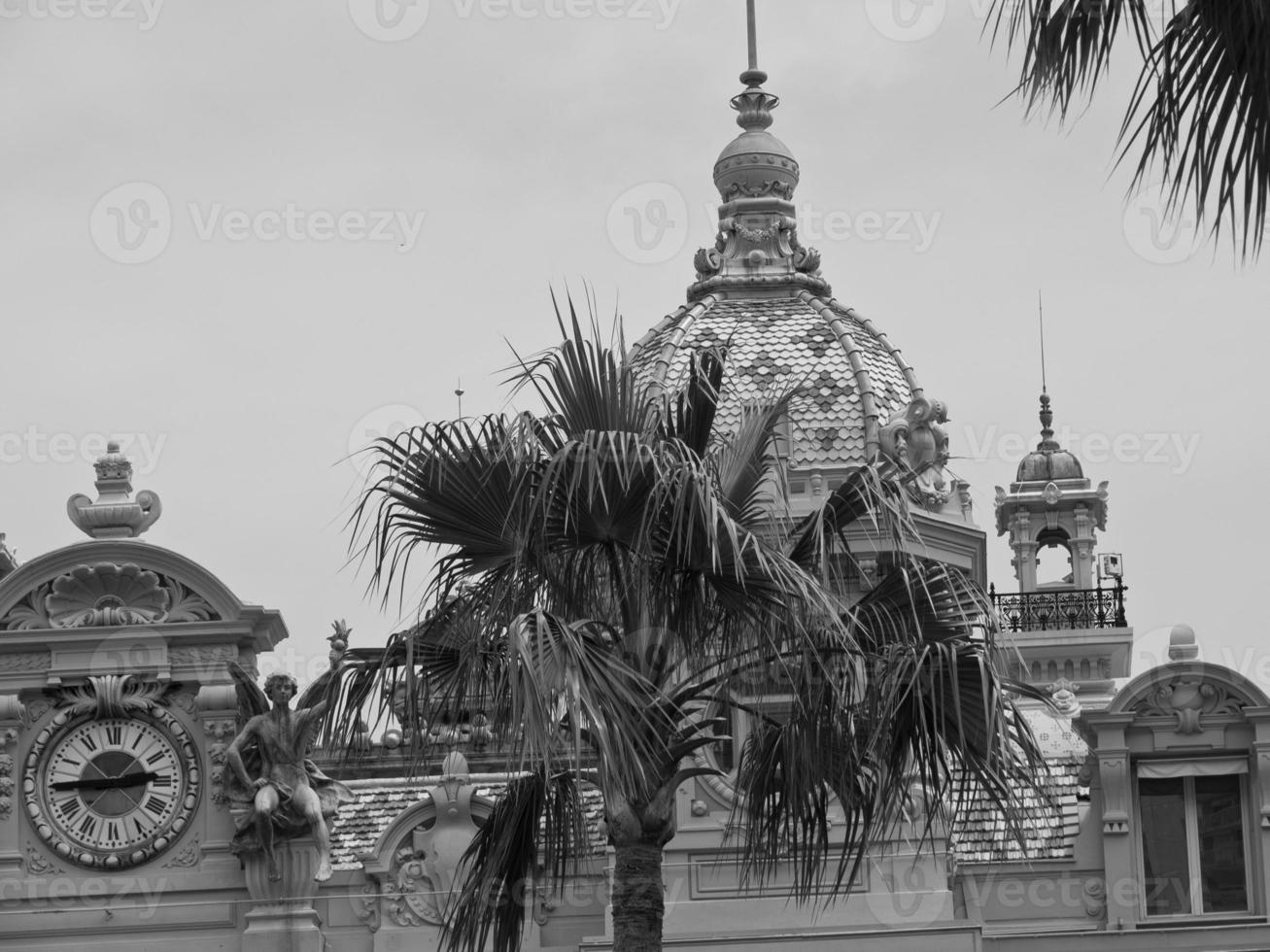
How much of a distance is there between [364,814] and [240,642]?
2640mm

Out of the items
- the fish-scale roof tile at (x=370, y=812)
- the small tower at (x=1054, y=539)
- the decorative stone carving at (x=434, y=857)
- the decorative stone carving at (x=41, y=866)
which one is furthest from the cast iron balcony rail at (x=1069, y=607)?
the decorative stone carving at (x=41, y=866)

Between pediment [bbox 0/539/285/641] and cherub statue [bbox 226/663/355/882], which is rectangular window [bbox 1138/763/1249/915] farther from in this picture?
pediment [bbox 0/539/285/641]

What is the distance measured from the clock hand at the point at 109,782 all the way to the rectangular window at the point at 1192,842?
10.8m

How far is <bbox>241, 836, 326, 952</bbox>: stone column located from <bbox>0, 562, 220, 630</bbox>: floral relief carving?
2702 mm

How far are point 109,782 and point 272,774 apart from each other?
192cm

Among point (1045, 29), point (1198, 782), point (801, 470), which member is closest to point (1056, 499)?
point (801, 470)

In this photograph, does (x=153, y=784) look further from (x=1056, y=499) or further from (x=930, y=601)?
(x=1056, y=499)

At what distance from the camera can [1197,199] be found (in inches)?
580

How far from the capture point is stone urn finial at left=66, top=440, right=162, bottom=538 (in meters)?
32.2

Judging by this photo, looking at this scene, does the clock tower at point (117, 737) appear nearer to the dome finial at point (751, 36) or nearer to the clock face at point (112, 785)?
the clock face at point (112, 785)

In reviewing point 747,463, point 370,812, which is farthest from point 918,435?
point 747,463

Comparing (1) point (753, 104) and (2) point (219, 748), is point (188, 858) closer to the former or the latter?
(2) point (219, 748)

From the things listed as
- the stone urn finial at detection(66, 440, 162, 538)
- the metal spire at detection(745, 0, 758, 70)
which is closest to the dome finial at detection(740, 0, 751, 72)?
the metal spire at detection(745, 0, 758, 70)

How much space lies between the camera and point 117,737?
32.0m
